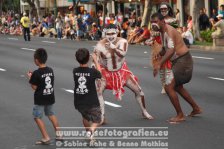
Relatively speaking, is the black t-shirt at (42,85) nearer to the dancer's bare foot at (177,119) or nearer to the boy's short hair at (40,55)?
the boy's short hair at (40,55)

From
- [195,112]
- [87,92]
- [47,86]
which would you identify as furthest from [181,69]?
[47,86]

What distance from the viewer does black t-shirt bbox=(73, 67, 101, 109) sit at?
9.00m

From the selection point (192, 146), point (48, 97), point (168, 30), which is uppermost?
point (168, 30)

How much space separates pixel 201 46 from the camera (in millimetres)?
28094

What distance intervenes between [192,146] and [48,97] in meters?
2.18

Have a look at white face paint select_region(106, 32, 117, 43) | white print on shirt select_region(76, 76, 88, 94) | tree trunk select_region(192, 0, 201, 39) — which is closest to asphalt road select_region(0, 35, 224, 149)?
white print on shirt select_region(76, 76, 88, 94)

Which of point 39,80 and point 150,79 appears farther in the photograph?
point 150,79

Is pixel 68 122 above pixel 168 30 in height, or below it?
below

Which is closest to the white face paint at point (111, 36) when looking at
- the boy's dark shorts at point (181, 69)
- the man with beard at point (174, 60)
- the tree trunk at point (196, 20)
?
the man with beard at point (174, 60)

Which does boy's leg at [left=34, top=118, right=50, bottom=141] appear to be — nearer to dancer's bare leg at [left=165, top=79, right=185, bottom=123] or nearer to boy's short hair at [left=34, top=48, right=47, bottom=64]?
boy's short hair at [left=34, top=48, right=47, bottom=64]

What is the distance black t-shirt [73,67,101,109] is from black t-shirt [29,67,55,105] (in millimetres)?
469

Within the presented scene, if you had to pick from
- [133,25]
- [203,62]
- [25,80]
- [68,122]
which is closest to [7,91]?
[25,80]

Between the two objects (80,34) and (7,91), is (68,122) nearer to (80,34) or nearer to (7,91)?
(7,91)

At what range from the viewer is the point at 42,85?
9.23 meters
